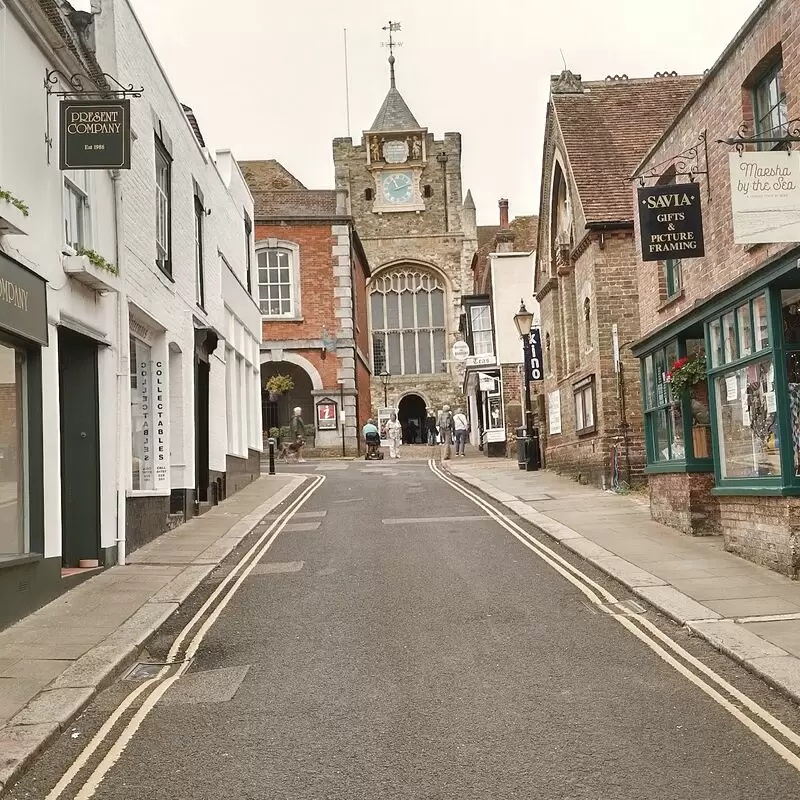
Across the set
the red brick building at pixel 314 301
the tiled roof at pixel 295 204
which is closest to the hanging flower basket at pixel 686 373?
the red brick building at pixel 314 301

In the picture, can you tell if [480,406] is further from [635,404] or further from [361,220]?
[635,404]

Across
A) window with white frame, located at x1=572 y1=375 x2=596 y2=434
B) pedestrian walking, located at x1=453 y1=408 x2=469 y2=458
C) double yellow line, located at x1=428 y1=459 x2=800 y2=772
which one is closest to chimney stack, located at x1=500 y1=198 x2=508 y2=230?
pedestrian walking, located at x1=453 y1=408 x2=469 y2=458

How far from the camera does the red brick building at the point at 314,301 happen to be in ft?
132

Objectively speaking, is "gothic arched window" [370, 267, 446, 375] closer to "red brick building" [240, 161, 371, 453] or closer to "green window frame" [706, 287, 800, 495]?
"red brick building" [240, 161, 371, 453]

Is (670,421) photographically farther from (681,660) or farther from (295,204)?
(295,204)

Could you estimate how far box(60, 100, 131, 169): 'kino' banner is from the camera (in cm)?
1125

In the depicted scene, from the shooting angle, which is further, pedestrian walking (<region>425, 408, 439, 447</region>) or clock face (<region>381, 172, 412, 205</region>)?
clock face (<region>381, 172, 412, 205</region>)

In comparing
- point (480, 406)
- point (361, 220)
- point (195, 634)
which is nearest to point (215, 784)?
point (195, 634)

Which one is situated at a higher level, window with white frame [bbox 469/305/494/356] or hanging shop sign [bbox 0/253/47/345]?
window with white frame [bbox 469/305/494/356]

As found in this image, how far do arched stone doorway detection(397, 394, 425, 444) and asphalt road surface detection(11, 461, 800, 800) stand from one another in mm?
46626

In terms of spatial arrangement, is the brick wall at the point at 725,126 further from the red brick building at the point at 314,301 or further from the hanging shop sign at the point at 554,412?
the red brick building at the point at 314,301

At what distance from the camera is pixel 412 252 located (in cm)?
5756

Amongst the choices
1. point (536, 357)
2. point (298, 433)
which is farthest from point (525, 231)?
point (536, 357)

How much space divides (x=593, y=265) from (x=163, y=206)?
9.15m
